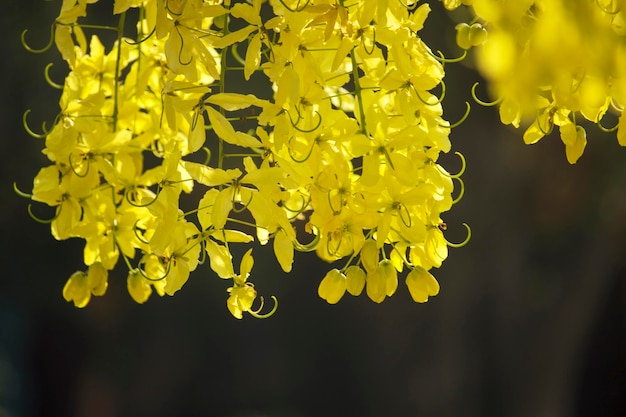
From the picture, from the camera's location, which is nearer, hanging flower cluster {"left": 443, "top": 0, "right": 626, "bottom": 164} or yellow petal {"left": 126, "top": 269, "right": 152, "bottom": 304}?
hanging flower cluster {"left": 443, "top": 0, "right": 626, "bottom": 164}

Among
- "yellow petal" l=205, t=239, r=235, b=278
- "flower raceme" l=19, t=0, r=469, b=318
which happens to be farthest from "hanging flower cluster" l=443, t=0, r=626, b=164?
"yellow petal" l=205, t=239, r=235, b=278

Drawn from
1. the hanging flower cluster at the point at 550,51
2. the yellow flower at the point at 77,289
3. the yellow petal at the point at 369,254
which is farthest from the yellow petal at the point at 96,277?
the hanging flower cluster at the point at 550,51

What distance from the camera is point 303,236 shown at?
2502mm

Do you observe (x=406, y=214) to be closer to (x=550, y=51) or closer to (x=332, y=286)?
(x=332, y=286)

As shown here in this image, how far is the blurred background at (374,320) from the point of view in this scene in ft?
8.12

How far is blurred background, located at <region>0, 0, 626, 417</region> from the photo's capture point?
2475 mm

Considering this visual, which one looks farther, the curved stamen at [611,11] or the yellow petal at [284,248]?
the yellow petal at [284,248]

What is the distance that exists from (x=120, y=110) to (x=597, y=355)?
2.25 m

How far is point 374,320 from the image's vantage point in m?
2.69

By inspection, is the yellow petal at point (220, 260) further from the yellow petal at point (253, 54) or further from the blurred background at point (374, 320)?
the blurred background at point (374, 320)

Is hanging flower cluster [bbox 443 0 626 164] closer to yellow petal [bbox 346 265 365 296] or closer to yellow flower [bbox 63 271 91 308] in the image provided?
A: yellow petal [bbox 346 265 365 296]

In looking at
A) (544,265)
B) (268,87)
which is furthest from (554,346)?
(268,87)

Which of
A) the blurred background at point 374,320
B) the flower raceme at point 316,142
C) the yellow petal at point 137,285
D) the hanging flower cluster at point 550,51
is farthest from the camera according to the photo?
the blurred background at point 374,320

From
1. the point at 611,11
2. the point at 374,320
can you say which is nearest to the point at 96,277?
the point at 611,11
